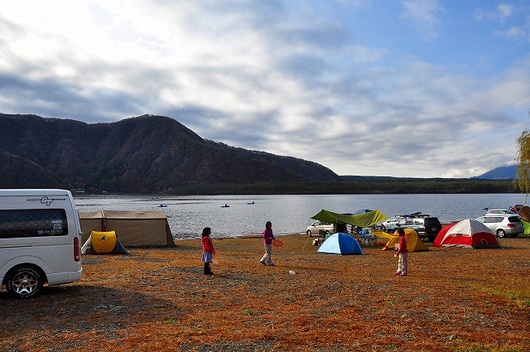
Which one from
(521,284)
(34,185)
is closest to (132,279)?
(521,284)

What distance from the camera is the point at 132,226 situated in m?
30.2

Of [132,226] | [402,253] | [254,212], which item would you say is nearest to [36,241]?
[402,253]

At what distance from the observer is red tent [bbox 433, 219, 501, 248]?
2795 centimetres

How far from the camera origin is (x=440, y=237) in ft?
99.1

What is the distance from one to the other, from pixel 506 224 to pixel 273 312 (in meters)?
31.8

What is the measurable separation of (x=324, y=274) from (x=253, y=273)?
262cm

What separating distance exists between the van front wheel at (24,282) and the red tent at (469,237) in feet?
79.4

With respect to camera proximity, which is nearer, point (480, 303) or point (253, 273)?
point (480, 303)

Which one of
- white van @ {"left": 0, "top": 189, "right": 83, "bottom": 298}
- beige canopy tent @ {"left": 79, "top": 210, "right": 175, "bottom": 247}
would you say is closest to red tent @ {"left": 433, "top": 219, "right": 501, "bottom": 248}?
beige canopy tent @ {"left": 79, "top": 210, "right": 175, "bottom": 247}

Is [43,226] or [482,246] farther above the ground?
[43,226]

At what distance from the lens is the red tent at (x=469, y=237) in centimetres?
2795

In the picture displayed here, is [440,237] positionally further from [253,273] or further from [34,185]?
[34,185]

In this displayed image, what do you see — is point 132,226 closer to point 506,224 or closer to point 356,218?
point 356,218

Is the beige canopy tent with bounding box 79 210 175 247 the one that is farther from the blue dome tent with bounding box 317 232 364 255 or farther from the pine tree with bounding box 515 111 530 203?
the pine tree with bounding box 515 111 530 203
